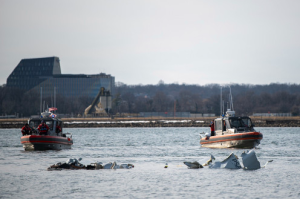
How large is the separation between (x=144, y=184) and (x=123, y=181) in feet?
5.28

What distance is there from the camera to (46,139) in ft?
159

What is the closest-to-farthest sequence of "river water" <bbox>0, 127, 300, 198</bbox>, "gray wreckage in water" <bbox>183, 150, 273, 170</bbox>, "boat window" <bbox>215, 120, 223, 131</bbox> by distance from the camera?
1. "river water" <bbox>0, 127, 300, 198</bbox>
2. "gray wreckage in water" <bbox>183, 150, 273, 170</bbox>
3. "boat window" <bbox>215, 120, 223, 131</bbox>

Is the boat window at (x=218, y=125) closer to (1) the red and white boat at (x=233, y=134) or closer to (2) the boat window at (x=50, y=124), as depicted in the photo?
(1) the red and white boat at (x=233, y=134)

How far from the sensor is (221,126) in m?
51.5

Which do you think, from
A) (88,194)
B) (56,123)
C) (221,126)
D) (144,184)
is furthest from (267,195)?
(56,123)

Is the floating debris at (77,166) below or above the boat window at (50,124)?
below

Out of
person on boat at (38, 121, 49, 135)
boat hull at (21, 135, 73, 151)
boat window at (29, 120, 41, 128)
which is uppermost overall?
boat window at (29, 120, 41, 128)

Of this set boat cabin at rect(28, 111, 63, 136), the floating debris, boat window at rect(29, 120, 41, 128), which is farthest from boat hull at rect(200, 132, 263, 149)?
boat window at rect(29, 120, 41, 128)

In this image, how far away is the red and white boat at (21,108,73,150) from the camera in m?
48.3

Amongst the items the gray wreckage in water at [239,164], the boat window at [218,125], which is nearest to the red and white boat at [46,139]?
the boat window at [218,125]

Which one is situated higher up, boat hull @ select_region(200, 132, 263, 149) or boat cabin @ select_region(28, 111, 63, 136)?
boat cabin @ select_region(28, 111, 63, 136)

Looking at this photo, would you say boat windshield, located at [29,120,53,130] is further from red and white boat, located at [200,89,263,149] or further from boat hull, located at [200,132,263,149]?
boat hull, located at [200,132,263,149]

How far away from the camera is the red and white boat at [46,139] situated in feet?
158

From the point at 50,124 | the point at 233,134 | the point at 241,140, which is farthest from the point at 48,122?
the point at 241,140
